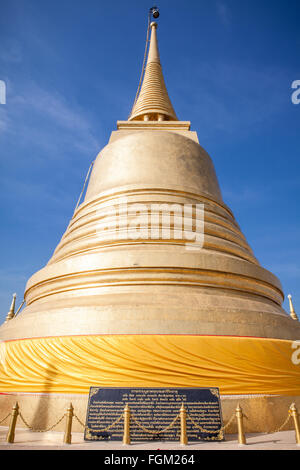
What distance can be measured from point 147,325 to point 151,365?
29.2 inches

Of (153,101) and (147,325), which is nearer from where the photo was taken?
(147,325)

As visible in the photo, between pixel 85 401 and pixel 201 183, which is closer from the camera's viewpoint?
pixel 85 401

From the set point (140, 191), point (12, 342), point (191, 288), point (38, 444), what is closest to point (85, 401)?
point (38, 444)

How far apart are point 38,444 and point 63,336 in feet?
6.61

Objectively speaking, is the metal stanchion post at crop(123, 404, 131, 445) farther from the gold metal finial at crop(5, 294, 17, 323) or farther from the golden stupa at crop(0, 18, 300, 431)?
the gold metal finial at crop(5, 294, 17, 323)

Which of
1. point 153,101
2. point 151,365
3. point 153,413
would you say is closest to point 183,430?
point 153,413

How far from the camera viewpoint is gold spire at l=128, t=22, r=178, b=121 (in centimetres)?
1648

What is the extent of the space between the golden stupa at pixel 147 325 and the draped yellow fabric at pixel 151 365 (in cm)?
2

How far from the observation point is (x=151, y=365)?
18.3ft

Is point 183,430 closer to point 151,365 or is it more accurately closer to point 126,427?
point 126,427

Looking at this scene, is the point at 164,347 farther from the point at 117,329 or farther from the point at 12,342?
the point at 12,342

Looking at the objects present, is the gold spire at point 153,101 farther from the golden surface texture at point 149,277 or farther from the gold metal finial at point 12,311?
the gold metal finial at point 12,311
